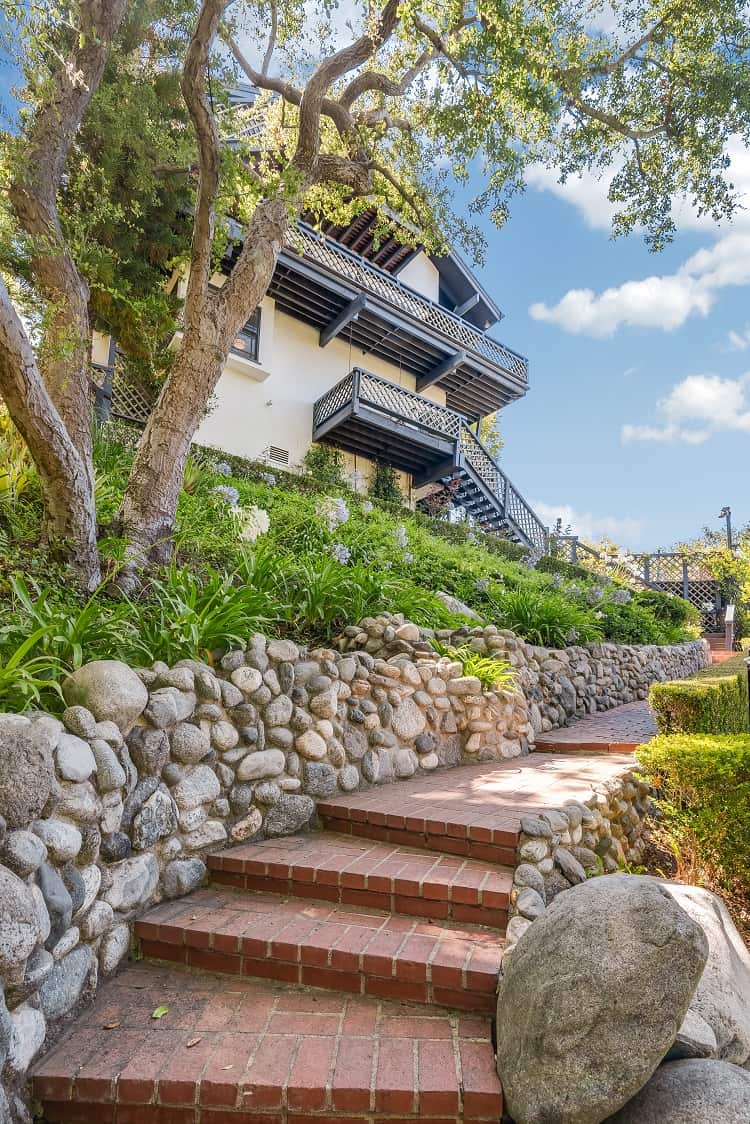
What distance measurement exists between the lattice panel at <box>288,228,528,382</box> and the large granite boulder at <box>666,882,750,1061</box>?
43.6 ft

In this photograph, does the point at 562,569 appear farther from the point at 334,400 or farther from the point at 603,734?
the point at 603,734

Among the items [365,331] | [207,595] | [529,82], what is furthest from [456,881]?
[365,331]

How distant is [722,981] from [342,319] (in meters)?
15.4

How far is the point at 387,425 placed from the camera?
15422 millimetres

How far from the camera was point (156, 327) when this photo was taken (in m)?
9.46

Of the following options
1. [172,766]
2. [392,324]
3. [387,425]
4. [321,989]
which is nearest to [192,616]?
[172,766]

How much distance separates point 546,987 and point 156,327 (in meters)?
9.57

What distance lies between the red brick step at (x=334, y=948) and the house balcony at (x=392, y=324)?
1311 centimetres

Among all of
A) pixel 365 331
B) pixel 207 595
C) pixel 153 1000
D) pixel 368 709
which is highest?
pixel 365 331

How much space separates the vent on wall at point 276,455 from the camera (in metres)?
14.7

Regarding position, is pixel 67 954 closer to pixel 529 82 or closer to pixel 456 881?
pixel 456 881

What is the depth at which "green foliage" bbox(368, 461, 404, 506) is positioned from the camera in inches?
650

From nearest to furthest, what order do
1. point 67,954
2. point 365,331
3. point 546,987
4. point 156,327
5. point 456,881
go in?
point 546,987 → point 67,954 → point 456,881 → point 156,327 → point 365,331

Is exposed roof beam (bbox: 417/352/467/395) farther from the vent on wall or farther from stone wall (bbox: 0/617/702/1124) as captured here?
stone wall (bbox: 0/617/702/1124)
